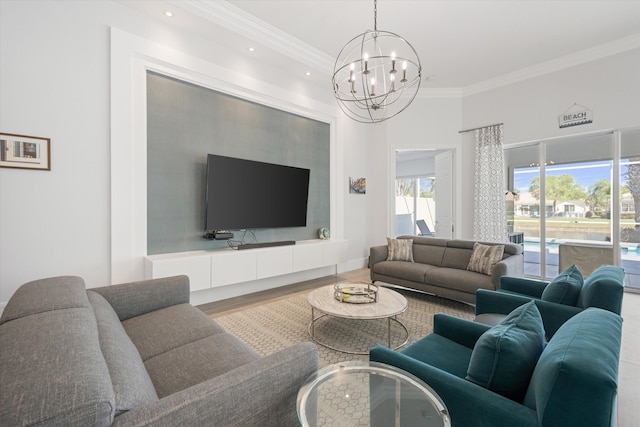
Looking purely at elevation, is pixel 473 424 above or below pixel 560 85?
below

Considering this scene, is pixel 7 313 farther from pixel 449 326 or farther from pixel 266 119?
pixel 266 119

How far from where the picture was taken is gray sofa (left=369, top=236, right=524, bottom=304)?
3.37 m

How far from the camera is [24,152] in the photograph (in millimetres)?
2629

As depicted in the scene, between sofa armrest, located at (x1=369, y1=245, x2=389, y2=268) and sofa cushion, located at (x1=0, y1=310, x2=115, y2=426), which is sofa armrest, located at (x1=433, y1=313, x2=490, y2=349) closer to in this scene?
sofa cushion, located at (x1=0, y1=310, x2=115, y2=426)

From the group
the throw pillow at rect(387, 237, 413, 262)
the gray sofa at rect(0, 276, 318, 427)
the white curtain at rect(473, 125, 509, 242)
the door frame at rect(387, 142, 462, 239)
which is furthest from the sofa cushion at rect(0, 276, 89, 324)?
the white curtain at rect(473, 125, 509, 242)

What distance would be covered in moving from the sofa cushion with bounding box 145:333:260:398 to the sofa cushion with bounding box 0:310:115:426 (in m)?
0.42

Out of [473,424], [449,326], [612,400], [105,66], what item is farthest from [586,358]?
[105,66]

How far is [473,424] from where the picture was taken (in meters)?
1.07

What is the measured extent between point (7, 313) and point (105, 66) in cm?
269

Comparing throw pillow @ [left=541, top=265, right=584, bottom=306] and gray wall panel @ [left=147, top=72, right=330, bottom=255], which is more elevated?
gray wall panel @ [left=147, top=72, right=330, bottom=255]

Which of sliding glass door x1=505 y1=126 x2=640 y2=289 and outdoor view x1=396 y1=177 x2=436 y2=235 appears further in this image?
outdoor view x1=396 y1=177 x2=436 y2=235

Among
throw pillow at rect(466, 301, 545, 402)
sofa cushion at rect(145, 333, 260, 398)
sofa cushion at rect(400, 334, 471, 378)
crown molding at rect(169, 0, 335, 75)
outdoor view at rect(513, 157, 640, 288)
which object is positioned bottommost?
sofa cushion at rect(400, 334, 471, 378)

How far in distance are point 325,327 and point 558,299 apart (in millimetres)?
1916

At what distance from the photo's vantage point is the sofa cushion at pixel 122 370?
84 cm
